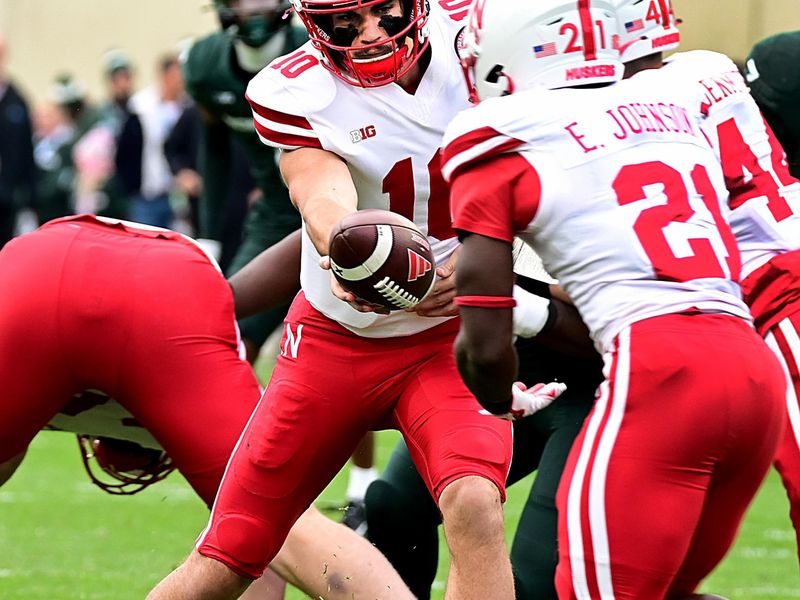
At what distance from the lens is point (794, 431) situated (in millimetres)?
3291

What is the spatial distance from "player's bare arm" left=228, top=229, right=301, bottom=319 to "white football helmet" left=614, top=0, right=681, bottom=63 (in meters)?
1.33

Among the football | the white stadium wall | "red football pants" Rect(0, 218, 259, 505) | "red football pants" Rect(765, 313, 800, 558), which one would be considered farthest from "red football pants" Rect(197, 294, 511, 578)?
the white stadium wall

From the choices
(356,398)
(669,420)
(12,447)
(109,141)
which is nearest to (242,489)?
(356,398)

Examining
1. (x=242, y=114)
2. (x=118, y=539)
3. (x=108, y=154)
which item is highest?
(x=242, y=114)

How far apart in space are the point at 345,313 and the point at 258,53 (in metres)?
2.86

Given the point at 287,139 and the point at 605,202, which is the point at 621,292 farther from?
the point at 287,139

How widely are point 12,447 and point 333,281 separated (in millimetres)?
998

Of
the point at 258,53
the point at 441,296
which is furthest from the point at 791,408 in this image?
the point at 258,53

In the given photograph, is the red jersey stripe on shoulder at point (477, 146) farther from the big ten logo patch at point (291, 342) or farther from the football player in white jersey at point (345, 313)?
the big ten logo patch at point (291, 342)

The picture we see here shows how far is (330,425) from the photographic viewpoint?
3354 millimetres

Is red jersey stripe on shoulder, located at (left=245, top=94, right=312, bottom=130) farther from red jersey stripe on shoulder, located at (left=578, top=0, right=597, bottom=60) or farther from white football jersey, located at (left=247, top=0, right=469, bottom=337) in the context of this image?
red jersey stripe on shoulder, located at (left=578, top=0, right=597, bottom=60)

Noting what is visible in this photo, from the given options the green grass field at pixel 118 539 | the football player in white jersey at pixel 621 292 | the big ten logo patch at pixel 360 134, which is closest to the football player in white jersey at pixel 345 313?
the big ten logo patch at pixel 360 134

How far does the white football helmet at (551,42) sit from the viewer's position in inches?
108

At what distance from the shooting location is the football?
3037mm
